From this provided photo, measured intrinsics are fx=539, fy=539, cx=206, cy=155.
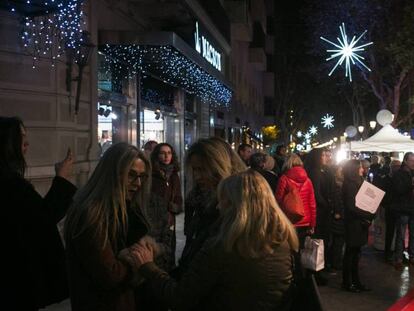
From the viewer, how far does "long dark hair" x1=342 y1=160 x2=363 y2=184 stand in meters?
7.64

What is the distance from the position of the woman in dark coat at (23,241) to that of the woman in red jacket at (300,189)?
4440 millimetres

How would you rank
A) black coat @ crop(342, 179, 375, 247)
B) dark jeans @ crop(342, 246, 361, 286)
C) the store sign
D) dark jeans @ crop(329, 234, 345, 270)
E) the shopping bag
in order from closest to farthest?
1. the shopping bag
2. black coat @ crop(342, 179, 375, 247)
3. dark jeans @ crop(342, 246, 361, 286)
4. dark jeans @ crop(329, 234, 345, 270)
5. the store sign

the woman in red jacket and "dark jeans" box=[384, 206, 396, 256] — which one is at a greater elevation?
the woman in red jacket

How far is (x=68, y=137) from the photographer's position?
26.9 feet

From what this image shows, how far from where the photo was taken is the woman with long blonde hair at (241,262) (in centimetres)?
242

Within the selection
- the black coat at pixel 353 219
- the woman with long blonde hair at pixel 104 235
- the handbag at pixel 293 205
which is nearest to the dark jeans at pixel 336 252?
the black coat at pixel 353 219

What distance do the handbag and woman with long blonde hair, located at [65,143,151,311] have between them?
4018 mm

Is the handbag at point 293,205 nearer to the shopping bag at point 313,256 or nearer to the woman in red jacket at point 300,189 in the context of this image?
the woman in red jacket at point 300,189

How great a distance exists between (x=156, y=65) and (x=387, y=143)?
813 centimetres

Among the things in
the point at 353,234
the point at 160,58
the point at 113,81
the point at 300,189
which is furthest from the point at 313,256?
the point at 113,81

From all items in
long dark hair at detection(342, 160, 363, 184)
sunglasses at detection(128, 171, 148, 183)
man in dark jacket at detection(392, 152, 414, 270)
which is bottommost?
man in dark jacket at detection(392, 152, 414, 270)

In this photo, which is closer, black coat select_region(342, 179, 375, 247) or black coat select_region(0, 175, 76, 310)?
black coat select_region(0, 175, 76, 310)

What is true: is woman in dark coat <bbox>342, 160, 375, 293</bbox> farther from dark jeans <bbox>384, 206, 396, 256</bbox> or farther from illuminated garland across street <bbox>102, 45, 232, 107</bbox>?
illuminated garland across street <bbox>102, 45, 232, 107</bbox>

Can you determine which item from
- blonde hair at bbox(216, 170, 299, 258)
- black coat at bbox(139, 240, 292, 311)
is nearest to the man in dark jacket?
blonde hair at bbox(216, 170, 299, 258)
